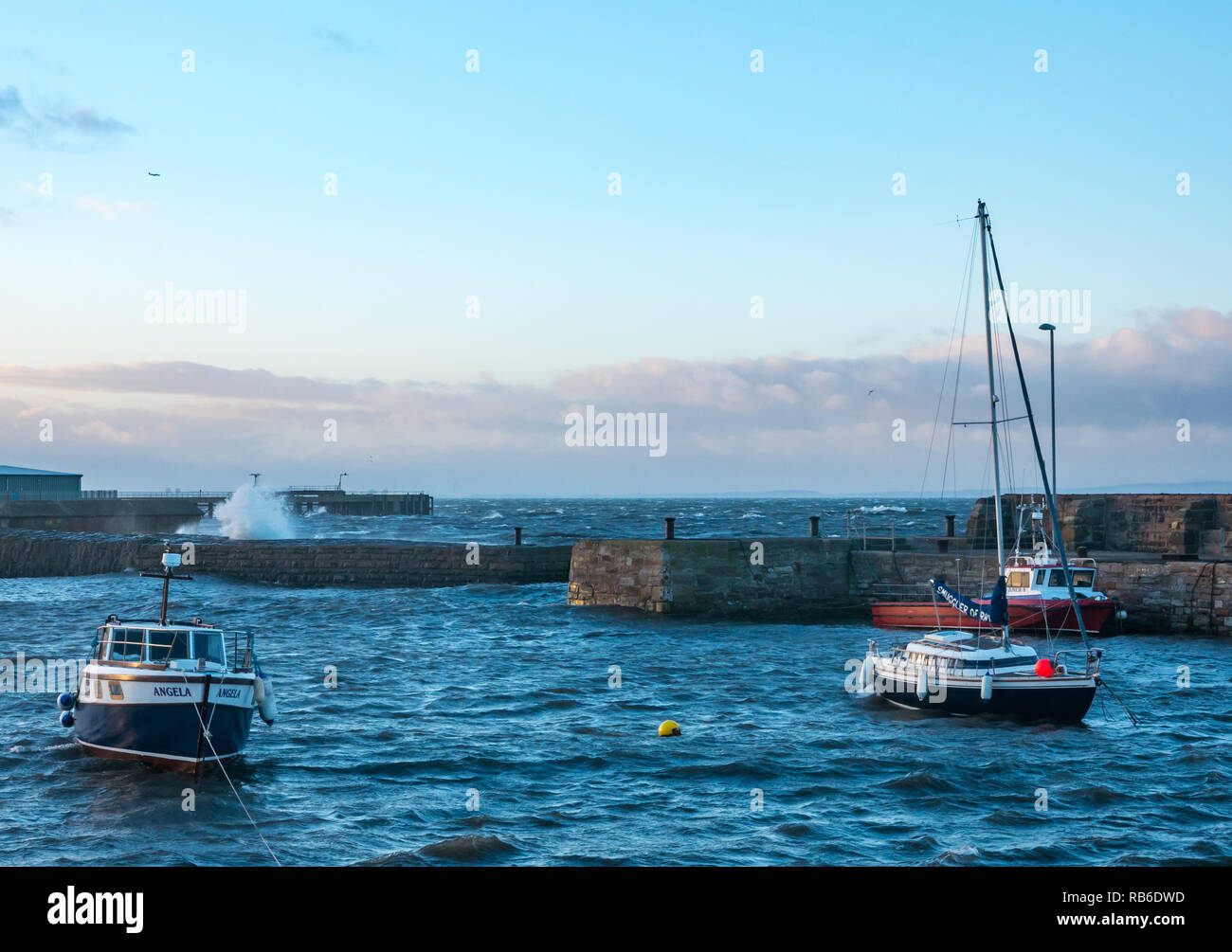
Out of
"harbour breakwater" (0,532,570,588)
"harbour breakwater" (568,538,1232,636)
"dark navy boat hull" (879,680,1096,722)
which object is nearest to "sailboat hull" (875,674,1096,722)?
"dark navy boat hull" (879,680,1096,722)

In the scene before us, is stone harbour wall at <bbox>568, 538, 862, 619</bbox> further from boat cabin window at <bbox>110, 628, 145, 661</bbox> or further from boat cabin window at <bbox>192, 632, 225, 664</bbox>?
boat cabin window at <bbox>110, 628, 145, 661</bbox>

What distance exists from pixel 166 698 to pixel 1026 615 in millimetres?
26479

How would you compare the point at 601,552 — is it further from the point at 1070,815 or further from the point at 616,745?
the point at 1070,815

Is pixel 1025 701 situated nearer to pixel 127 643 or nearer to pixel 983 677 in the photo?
pixel 983 677

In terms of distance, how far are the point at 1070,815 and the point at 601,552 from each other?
2631 cm

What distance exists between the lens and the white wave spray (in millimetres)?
94750

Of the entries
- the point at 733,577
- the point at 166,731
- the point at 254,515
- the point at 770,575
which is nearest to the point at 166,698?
the point at 166,731

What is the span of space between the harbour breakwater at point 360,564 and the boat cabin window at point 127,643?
3218 centimetres

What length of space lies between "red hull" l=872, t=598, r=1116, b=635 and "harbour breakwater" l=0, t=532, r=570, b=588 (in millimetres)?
19638

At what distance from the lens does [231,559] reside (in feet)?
186

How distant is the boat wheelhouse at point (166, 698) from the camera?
17.9 m

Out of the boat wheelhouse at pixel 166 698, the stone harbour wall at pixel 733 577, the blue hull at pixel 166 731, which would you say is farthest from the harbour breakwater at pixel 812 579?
the blue hull at pixel 166 731

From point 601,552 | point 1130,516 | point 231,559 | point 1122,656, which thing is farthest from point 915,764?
point 231,559

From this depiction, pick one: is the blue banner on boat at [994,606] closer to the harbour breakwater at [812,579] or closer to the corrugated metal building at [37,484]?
the harbour breakwater at [812,579]
